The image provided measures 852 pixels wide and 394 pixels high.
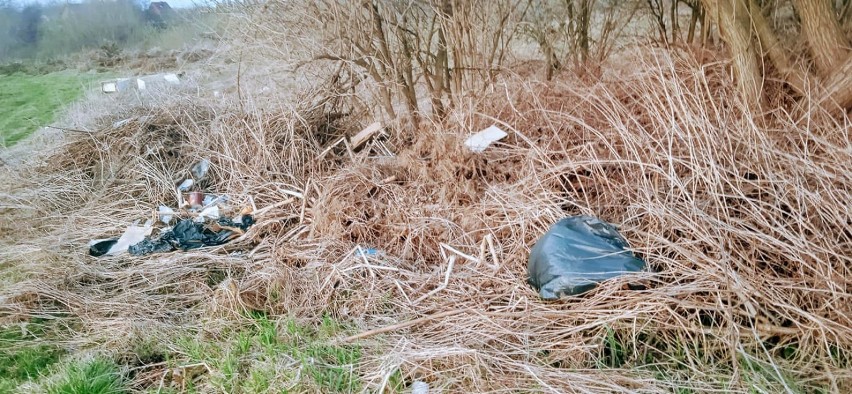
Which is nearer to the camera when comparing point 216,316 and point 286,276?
point 216,316

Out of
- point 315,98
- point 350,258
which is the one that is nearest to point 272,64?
point 315,98

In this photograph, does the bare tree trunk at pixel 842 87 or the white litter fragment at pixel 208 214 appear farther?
the white litter fragment at pixel 208 214

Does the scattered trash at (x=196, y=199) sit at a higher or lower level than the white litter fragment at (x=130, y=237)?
higher

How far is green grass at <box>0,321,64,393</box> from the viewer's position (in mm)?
2742

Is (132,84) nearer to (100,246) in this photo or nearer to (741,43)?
(100,246)

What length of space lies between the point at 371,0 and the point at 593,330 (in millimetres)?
3733

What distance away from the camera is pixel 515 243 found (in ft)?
11.3

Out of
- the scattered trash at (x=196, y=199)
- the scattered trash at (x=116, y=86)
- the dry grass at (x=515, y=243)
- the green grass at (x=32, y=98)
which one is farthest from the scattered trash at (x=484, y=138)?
the green grass at (x=32, y=98)

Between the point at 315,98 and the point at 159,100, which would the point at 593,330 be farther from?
the point at 159,100

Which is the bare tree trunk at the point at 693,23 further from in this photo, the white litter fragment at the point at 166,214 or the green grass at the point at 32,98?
the green grass at the point at 32,98

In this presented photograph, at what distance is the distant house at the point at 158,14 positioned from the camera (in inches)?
389

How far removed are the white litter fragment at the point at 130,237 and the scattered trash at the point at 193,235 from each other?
0.11 metres

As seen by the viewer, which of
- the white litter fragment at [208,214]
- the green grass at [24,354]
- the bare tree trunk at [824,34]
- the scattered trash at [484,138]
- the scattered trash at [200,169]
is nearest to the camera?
the green grass at [24,354]

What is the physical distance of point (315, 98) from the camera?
555 centimetres
